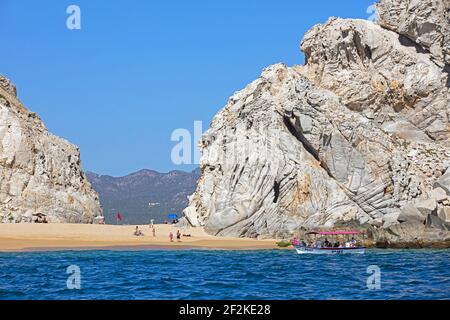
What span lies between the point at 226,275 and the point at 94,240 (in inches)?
1172

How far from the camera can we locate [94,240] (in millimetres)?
62344

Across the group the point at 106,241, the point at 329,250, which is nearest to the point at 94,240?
the point at 106,241

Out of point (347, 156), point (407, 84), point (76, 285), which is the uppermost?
point (407, 84)

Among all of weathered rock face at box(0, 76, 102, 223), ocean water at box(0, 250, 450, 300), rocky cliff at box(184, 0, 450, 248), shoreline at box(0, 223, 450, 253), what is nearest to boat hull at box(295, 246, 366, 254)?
ocean water at box(0, 250, 450, 300)

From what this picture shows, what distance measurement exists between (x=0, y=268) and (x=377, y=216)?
3624cm

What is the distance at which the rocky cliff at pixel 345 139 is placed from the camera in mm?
64125

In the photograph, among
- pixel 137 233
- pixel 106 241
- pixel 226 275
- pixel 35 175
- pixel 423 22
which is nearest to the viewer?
pixel 226 275

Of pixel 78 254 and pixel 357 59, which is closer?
pixel 78 254

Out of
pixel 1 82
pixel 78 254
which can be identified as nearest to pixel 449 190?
pixel 78 254

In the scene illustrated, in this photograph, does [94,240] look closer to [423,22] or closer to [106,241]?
[106,241]

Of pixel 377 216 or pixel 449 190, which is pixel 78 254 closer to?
pixel 377 216

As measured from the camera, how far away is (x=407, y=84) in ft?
242

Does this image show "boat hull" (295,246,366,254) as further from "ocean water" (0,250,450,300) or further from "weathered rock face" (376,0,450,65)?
"weathered rock face" (376,0,450,65)

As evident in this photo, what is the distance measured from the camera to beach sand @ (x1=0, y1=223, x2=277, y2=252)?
5731 centimetres
